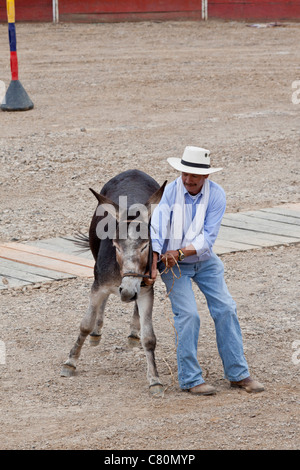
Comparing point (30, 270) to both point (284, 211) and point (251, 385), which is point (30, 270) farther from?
point (284, 211)

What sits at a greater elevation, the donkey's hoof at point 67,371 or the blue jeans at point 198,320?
the blue jeans at point 198,320

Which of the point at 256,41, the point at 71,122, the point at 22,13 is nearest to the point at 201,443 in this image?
the point at 71,122

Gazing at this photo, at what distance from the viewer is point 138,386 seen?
6.71 m

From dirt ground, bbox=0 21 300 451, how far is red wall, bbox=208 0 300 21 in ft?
1.56

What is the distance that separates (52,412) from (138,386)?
2.68 feet

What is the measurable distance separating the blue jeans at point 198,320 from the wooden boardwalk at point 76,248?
2.53 m

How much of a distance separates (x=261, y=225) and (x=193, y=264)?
13.7 feet

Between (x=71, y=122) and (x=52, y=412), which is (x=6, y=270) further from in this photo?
(x=71, y=122)

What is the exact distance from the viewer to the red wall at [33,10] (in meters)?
24.8

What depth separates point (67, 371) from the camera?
6.90m

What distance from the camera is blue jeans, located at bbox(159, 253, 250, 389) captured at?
21.3 ft
